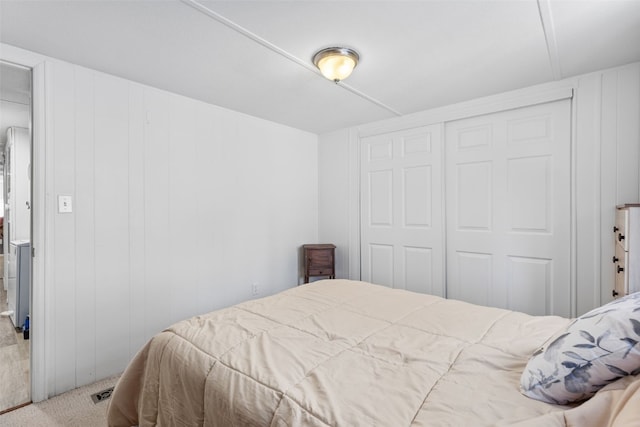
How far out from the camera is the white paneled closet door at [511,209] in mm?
2523

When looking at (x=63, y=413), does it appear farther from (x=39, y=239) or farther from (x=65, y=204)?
(x=65, y=204)

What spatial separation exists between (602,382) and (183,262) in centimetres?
267

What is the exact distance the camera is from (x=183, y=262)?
270 cm

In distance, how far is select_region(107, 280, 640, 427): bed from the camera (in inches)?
34.1

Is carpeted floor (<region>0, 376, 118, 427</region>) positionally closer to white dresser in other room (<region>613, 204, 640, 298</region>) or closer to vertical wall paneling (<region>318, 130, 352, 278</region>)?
vertical wall paneling (<region>318, 130, 352, 278</region>)

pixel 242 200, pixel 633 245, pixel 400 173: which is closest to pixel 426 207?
pixel 400 173

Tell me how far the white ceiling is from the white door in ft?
2.42

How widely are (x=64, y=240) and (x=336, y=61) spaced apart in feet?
6.97

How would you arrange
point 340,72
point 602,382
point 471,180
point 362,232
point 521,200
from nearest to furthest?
point 602,382, point 340,72, point 521,200, point 471,180, point 362,232

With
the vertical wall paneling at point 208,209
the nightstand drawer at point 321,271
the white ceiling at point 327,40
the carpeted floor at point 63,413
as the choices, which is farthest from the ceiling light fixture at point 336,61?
the carpeted floor at point 63,413

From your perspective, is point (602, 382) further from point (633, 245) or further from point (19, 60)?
point (19, 60)

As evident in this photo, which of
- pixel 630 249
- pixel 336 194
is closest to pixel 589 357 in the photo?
pixel 630 249

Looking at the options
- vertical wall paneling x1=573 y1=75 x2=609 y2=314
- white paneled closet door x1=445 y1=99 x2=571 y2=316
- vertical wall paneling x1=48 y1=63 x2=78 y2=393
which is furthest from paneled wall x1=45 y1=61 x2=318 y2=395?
vertical wall paneling x1=573 y1=75 x2=609 y2=314

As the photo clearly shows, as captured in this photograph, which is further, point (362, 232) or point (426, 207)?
point (362, 232)
